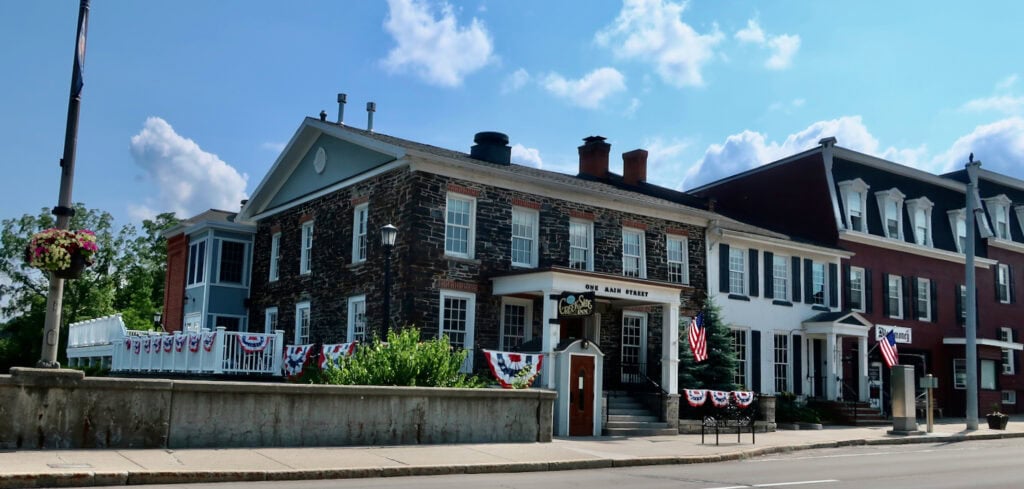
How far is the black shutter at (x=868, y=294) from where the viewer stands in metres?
34.1

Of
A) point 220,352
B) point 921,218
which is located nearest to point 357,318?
point 220,352

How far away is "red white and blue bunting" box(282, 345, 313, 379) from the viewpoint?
2347 centimetres

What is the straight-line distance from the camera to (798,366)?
104 ft

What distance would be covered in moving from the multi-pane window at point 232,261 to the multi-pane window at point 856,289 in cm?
2143

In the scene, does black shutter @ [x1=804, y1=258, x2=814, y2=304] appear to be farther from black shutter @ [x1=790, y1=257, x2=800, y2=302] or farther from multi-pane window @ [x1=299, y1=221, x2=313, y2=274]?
multi-pane window @ [x1=299, y1=221, x2=313, y2=274]

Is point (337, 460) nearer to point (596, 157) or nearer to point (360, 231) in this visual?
point (360, 231)

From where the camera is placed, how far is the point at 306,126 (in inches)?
1139

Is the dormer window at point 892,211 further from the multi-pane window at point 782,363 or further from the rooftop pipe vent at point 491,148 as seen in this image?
the rooftop pipe vent at point 491,148

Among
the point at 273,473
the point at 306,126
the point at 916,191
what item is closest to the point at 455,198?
the point at 306,126

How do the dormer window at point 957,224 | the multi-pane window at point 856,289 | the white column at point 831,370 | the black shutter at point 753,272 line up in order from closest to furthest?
the black shutter at point 753,272 → the white column at point 831,370 → the multi-pane window at point 856,289 → the dormer window at point 957,224

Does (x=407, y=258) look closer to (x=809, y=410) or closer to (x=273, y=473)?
(x=273, y=473)

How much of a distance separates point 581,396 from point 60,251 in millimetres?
12239

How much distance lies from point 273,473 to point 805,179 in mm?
27256

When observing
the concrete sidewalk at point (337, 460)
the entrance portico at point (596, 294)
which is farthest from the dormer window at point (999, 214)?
the concrete sidewalk at point (337, 460)
